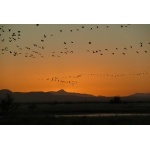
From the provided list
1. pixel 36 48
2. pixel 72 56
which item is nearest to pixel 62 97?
pixel 72 56

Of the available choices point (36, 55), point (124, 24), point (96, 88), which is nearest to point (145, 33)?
point (124, 24)

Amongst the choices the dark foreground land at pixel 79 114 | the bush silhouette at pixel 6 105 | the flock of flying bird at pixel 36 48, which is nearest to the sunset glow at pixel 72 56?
the flock of flying bird at pixel 36 48

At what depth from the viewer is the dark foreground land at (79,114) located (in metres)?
3.87

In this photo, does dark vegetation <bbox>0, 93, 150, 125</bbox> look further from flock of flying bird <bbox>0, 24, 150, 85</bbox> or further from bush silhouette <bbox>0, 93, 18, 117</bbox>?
flock of flying bird <bbox>0, 24, 150, 85</bbox>

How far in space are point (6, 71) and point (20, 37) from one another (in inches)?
18.2

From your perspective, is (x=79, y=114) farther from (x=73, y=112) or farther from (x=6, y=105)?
(x=6, y=105)

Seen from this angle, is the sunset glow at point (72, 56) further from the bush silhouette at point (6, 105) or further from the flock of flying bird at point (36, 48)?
the bush silhouette at point (6, 105)

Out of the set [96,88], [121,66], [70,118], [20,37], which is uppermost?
[20,37]

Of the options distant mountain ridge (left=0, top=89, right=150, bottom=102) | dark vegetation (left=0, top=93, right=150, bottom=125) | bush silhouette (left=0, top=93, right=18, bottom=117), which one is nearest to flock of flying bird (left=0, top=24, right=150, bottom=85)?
distant mountain ridge (left=0, top=89, right=150, bottom=102)

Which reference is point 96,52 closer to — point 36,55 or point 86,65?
point 86,65

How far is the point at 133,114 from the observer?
391cm

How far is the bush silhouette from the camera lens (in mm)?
3957

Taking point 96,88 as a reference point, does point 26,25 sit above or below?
above

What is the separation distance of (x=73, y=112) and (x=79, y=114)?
0.25 ft
